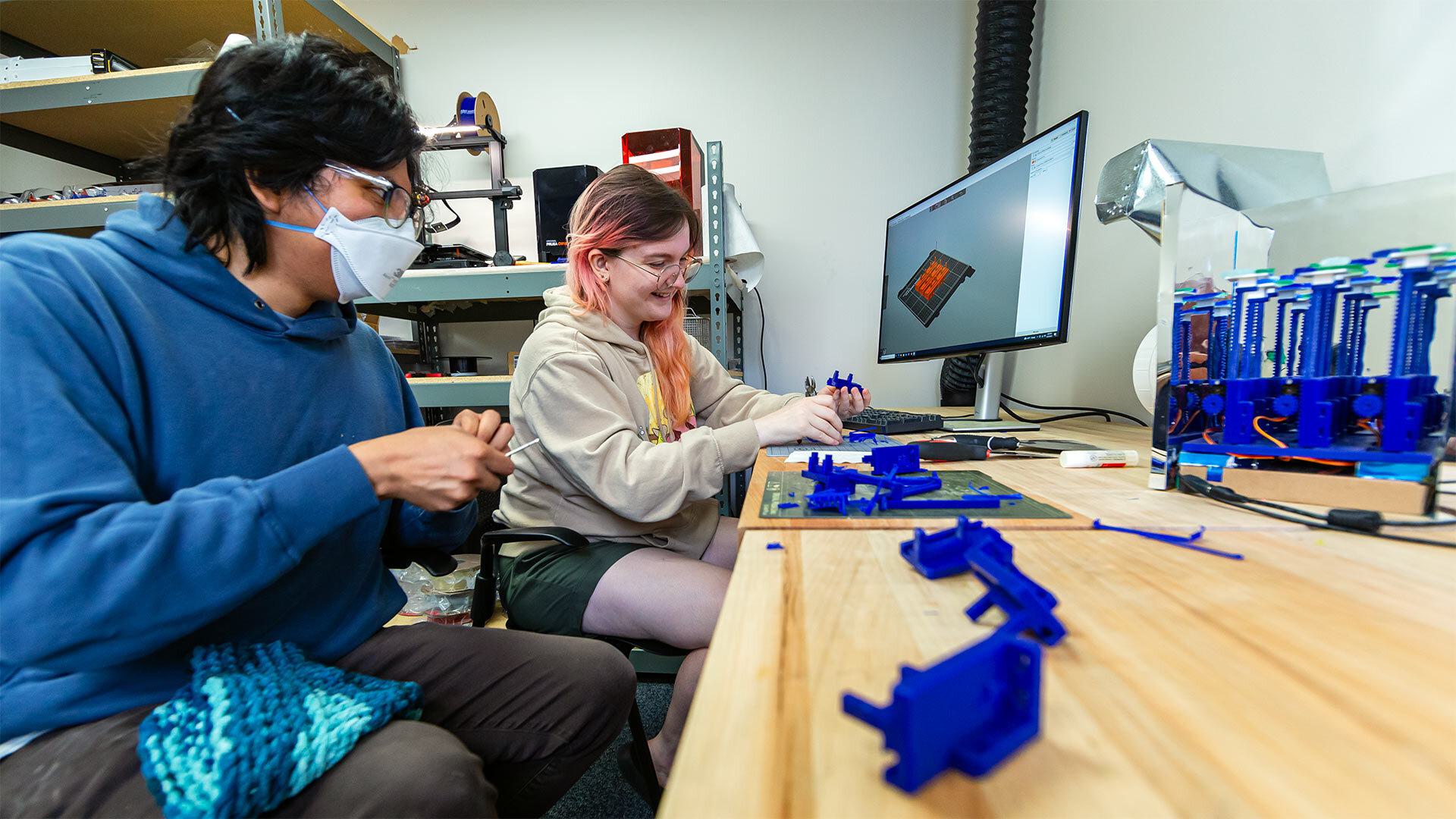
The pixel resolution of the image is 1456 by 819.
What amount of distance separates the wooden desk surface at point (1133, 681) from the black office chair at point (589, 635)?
1.62 ft

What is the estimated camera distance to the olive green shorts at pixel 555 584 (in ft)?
3.02

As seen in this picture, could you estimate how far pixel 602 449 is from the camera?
0.91m

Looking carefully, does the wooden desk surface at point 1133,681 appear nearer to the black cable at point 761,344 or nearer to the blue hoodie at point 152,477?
the blue hoodie at point 152,477

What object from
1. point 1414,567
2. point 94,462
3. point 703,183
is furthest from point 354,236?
point 703,183

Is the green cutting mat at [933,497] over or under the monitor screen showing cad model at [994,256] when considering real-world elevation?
under

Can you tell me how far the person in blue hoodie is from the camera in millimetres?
480

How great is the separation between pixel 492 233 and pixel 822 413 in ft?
6.10

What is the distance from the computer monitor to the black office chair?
874mm

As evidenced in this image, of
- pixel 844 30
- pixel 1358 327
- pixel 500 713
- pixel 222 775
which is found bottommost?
pixel 500 713

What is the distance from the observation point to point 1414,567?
1.44 ft

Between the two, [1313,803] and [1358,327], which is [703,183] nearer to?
[1358,327]

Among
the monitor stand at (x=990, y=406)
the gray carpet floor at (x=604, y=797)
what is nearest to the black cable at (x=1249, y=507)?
the monitor stand at (x=990, y=406)

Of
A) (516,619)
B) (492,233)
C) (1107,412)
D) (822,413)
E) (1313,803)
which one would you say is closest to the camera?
(1313,803)

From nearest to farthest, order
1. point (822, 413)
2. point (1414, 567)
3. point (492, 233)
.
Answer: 1. point (1414, 567)
2. point (822, 413)
3. point (492, 233)
